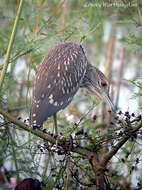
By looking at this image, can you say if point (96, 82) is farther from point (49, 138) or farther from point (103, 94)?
point (49, 138)

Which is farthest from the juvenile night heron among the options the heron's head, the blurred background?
the blurred background

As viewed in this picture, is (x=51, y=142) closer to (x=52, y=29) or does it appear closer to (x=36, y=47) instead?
(x=36, y=47)

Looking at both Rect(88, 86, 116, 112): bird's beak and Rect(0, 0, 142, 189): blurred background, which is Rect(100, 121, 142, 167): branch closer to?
Rect(0, 0, 142, 189): blurred background

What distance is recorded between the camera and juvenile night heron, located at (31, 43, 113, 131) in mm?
4297

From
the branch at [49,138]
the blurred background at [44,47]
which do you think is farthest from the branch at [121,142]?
the blurred background at [44,47]

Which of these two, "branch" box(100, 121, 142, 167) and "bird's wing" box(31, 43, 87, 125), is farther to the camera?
"bird's wing" box(31, 43, 87, 125)

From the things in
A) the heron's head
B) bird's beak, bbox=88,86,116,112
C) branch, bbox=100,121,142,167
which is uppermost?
the heron's head

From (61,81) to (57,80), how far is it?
0.04 m

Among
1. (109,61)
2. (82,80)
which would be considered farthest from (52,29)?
(109,61)

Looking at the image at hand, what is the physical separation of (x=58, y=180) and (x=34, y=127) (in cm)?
37

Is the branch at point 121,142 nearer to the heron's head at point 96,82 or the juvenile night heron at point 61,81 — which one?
the juvenile night heron at point 61,81

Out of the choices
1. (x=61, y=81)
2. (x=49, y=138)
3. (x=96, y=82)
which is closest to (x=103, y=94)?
(x=96, y=82)

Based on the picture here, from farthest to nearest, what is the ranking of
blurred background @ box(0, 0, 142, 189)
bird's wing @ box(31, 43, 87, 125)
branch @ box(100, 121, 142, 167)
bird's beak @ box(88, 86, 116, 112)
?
bird's beak @ box(88, 86, 116, 112), bird's wing @ box(31, 43, 87, 125), blurred background @ box(0, 0, 142, 189), branch @ box(100, 121, 142, 167)

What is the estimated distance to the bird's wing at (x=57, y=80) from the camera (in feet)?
14.0
